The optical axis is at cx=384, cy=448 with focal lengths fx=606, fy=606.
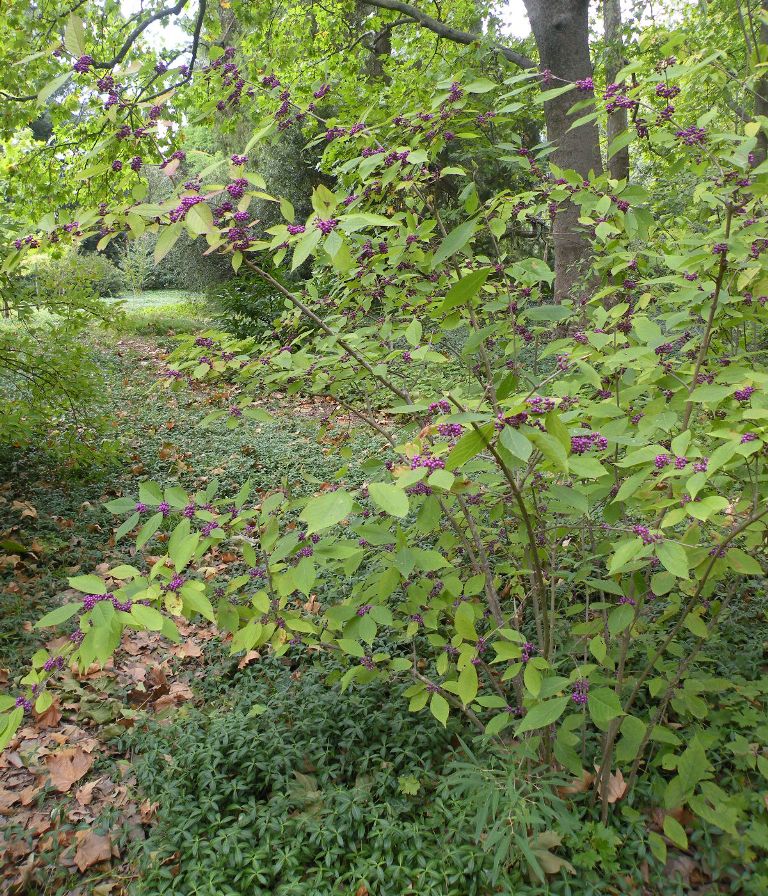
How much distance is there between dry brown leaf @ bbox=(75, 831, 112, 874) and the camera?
2.19 meters

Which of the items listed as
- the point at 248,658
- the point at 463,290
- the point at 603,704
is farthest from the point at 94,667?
the point at 463,290

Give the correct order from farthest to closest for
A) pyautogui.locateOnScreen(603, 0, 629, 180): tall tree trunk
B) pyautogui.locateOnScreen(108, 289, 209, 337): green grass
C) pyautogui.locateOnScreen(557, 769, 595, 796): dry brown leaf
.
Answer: pyautogui.locateOnScreen(108, 289, 209, 337): green grass → pyautogui.locateOnScreen(603, 0, 629, 180): tall tree trunk → pyautogui.locateOnScreen(557, 769, 595, 796): dry brown leaf

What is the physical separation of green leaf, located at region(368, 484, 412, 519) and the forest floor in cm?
86

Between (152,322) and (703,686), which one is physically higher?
(152,322)

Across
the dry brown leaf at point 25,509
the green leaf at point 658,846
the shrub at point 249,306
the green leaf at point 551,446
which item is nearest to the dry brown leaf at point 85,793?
the green leaf at point 658,846

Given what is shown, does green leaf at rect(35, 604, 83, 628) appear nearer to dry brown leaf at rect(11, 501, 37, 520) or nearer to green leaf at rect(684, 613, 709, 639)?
green leaf at rect(684, 613, 709, 639)

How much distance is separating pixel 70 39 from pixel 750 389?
1.83 metres

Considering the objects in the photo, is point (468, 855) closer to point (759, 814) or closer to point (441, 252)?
point (759, 814)

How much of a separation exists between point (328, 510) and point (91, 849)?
2034mm

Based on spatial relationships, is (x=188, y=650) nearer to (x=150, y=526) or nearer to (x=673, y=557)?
(x=150, y=526)

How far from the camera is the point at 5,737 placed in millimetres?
1306

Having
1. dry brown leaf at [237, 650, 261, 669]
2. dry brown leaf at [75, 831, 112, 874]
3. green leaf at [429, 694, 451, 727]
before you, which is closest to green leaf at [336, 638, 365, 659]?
green leaf at [429, 694, 451, 727]

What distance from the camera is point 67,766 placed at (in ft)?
8.62

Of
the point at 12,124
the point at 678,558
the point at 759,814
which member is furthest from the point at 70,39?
the point at 12,124
